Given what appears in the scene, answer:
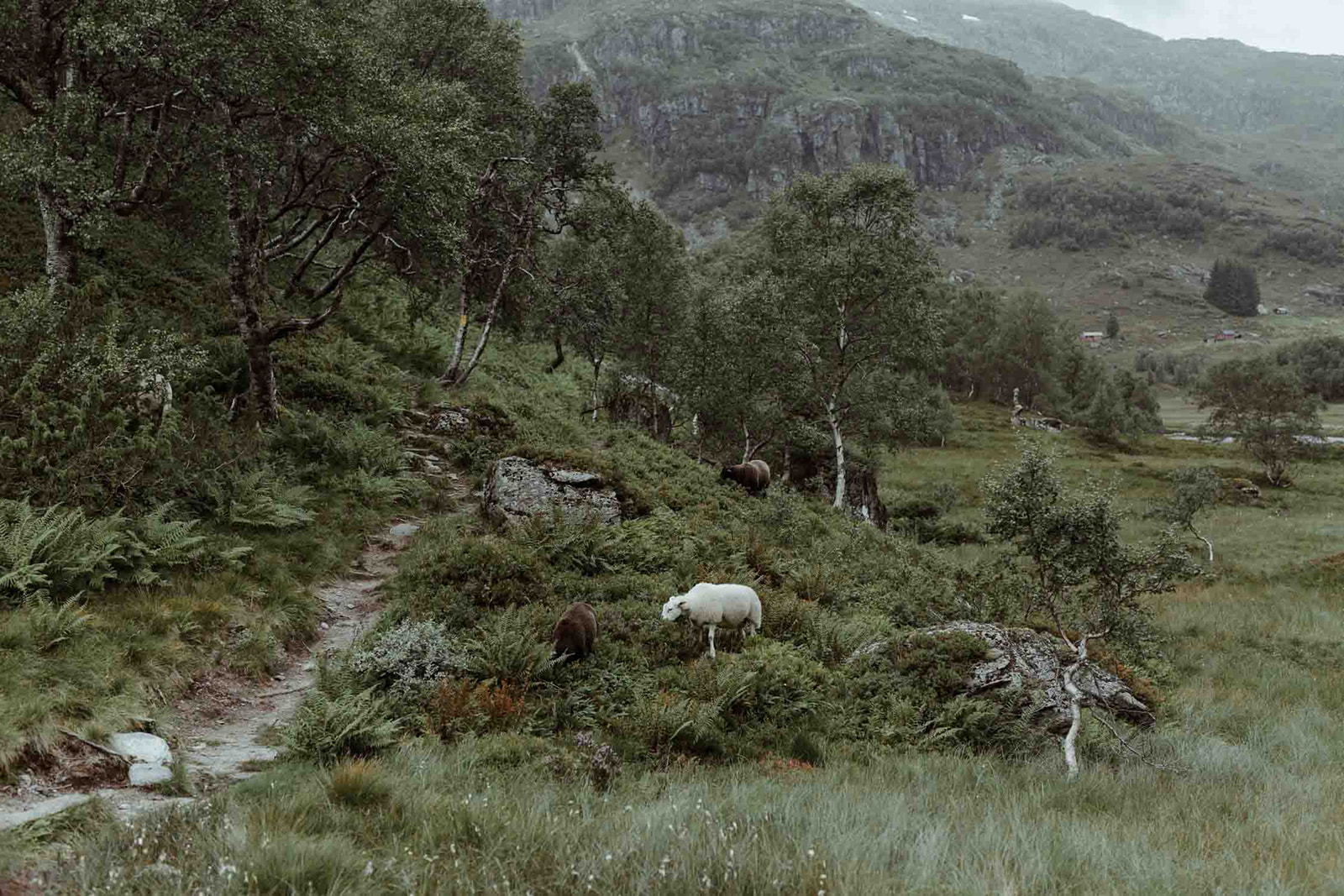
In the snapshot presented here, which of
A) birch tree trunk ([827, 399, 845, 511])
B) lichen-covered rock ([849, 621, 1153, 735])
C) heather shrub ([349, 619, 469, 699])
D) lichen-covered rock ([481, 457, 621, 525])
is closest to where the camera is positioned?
heather shrub ([349, 619, 469, 699])

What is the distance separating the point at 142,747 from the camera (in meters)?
7.40

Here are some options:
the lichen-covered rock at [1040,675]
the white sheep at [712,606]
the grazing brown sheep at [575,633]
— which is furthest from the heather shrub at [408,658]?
the lichen-covered rock at [1040,675]

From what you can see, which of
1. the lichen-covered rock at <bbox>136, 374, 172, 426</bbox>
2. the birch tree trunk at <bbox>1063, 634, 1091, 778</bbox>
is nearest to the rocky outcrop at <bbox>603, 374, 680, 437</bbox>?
the lichen-covered rock at <bbox>136, 374, 172, 426</bbox>

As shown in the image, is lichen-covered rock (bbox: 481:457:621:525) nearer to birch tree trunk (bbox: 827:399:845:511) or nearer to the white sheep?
the white sheep

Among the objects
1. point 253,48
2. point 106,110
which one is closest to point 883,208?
point 253,48

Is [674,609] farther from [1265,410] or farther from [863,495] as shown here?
[1265,410]

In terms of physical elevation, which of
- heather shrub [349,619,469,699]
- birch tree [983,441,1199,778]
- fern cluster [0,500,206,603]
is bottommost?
heather shrub [349,619,469,699]

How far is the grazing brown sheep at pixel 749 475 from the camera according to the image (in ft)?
88.3

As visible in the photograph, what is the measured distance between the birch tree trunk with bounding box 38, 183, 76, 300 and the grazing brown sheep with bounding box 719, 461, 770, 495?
1991 cm

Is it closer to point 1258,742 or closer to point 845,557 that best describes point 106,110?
point 845,557

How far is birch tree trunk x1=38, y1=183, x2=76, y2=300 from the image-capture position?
14594mm

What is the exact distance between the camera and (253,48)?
14.9 m

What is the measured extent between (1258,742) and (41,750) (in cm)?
1734

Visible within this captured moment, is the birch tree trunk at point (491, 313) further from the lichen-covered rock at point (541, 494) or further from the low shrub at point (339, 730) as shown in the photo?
the low shrub at point (339, 730)
